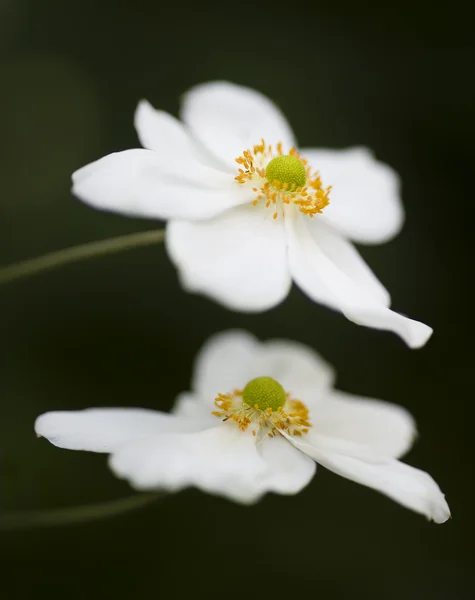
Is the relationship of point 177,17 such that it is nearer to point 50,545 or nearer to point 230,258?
point 50,545

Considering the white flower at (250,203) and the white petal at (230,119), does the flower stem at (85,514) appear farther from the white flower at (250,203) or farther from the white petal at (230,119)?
the white petal at (230,119)

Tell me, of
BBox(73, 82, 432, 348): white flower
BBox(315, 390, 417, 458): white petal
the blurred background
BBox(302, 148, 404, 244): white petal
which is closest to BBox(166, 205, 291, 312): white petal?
BBox(73, 82, 432, 348): white flower

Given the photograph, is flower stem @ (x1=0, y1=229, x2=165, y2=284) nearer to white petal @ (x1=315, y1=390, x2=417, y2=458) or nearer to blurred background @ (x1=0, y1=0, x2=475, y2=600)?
white petal @ (x1=315, y1=390, x2=417, y2=458)

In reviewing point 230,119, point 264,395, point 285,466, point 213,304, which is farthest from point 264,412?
point 213,304

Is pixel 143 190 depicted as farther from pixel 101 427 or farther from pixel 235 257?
pixel 101 427

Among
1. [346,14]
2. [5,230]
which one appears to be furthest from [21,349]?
[346,14]
